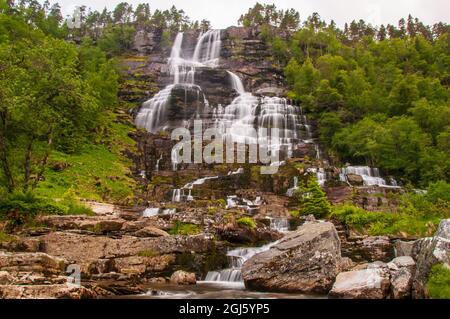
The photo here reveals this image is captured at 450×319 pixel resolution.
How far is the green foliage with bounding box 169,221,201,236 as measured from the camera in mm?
22183

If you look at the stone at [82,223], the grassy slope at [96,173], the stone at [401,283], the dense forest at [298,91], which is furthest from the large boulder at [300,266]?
the grassy slope at [96,173]

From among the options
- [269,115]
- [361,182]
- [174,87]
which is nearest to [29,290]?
[361,182]

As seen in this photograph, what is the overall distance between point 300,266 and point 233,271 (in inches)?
162

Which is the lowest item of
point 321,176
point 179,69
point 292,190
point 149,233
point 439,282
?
point 149,233

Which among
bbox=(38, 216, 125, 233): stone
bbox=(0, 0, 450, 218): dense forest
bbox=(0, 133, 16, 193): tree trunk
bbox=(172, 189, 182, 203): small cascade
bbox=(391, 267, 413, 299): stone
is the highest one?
bbox=(0, 0, 450, 218): dense forest

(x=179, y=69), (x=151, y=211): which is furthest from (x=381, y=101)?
(x=151, y=211)

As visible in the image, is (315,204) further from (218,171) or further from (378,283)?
(378,283)

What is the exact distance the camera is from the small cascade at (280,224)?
25.9m

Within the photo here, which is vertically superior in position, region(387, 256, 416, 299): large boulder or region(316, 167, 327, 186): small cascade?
region(316, 167, 327, 186): small cascade

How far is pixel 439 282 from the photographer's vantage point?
32.9 ft

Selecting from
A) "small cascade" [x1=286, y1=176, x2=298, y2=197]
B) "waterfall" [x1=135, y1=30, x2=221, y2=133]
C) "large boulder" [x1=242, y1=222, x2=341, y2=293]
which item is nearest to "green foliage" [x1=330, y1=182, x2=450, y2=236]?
"small cascade" [x1=286, y1=176, x2=298, y2=197]

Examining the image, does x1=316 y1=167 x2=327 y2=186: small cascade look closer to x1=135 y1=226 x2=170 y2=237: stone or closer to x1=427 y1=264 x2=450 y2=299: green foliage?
x1=135 y1=226 x2=170 y2=237: stone
